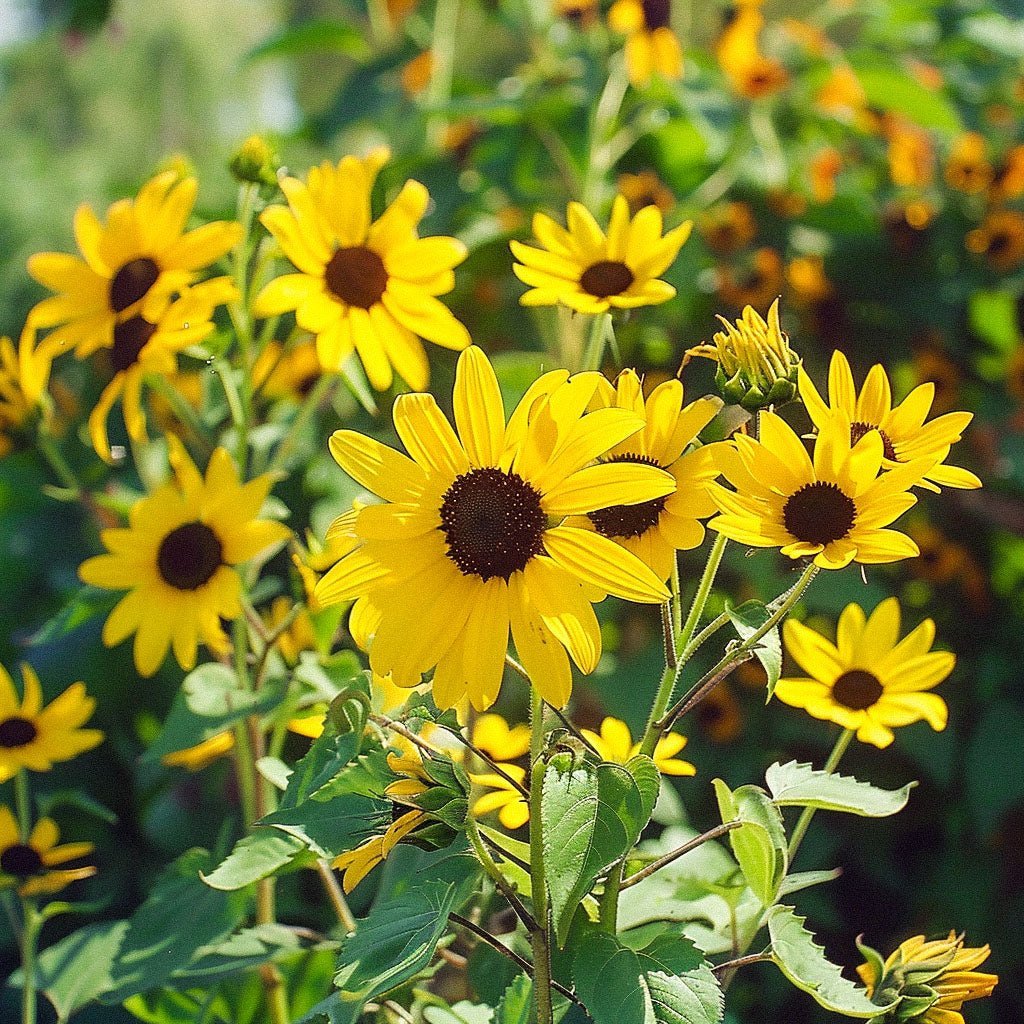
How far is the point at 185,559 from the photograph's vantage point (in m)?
0.60

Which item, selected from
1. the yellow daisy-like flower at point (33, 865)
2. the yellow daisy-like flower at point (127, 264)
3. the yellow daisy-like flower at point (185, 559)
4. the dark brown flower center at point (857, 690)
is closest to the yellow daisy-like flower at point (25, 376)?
the yellow daisy-like flower at point (127, 264)

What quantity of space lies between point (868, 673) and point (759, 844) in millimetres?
131

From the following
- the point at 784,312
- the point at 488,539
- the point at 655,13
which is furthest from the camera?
the point at 784,312

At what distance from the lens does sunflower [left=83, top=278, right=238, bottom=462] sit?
1.83ft

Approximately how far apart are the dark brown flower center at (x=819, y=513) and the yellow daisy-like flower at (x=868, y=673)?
104 mm

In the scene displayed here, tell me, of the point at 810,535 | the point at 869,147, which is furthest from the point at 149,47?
the point at 810,535

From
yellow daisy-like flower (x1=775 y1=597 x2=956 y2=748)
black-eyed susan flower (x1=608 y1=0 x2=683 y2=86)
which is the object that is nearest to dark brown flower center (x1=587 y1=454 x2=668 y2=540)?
yellow daisy-like flower (x1=775 y1=597 x2=956 y2=748)

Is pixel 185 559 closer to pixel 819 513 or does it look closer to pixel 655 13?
pixel 819 513

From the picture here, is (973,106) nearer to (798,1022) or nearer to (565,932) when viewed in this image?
(798,1022)

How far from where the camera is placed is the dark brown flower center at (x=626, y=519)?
0.42 meters

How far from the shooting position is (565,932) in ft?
1.30

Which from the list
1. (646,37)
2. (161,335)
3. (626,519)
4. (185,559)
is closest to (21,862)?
(185,559)

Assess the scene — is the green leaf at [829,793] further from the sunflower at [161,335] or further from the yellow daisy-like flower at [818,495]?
the sunflower at [161,335]

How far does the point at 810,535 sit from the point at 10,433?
26.9 inches
